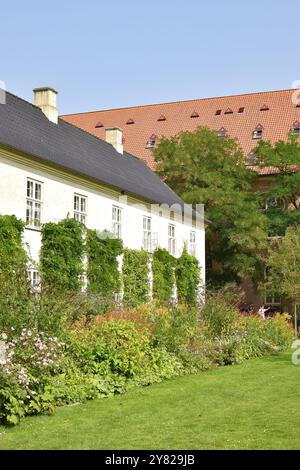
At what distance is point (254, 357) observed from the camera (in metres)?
20.1

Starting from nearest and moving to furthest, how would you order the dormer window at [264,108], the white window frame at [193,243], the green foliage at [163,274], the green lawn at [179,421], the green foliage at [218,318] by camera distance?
the green lawn at [179,421] < the green foliage at [218,318] < the green foliage at [163,274] < the white window frame at [193,243] < the dormer window at [264,108]

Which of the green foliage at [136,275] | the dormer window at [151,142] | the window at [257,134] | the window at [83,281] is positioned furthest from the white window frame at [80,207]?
the window at [257,134]

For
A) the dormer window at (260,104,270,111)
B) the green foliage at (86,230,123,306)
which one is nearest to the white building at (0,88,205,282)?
the green foliage at (86,230,123,306)

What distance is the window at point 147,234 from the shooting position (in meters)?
30.9

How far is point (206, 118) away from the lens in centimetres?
5291

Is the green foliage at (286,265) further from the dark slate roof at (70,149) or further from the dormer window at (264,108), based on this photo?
the dormer window at (264,108)

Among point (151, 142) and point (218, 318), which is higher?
point (151, 142)

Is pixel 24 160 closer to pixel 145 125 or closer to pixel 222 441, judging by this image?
pixel 222 441

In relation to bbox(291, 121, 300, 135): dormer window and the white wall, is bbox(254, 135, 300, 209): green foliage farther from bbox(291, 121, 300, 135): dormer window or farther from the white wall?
the white wall

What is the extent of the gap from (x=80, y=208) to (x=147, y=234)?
6.25 m

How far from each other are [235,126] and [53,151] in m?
28.9

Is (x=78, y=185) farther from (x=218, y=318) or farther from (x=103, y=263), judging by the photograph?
(x=218, y=318)

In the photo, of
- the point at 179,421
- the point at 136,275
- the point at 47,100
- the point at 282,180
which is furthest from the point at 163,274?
the point at 179,421

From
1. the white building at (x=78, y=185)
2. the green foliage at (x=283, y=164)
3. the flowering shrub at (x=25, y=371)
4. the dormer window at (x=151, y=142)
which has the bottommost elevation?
the flowering shrub at (x=25, y=371)
